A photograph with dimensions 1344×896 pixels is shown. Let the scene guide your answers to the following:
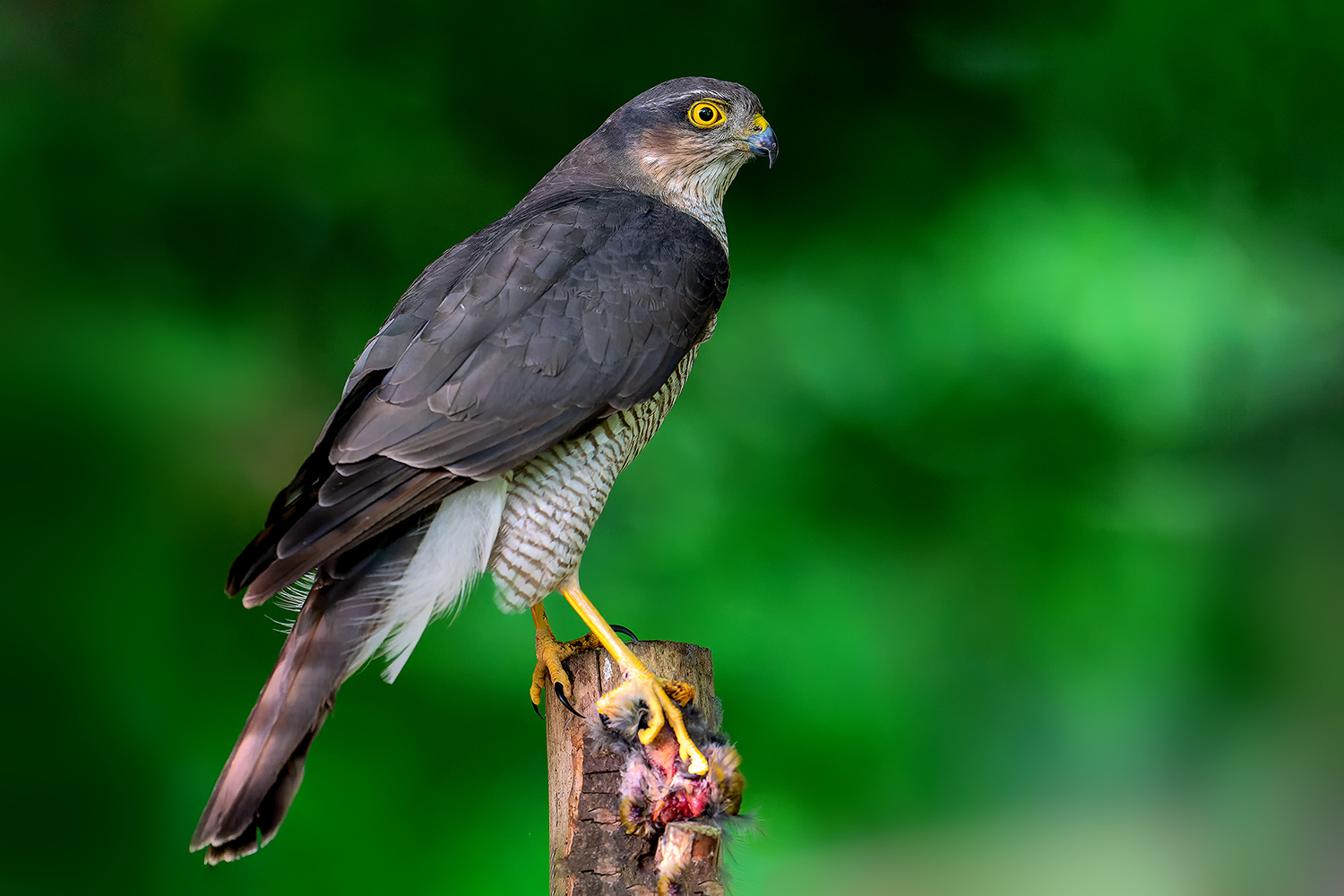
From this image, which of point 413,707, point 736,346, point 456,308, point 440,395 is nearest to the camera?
point 440,395

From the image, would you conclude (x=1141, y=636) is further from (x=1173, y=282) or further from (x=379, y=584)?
(x=379, y=584)

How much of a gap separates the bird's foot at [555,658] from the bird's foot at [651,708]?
0.22 m

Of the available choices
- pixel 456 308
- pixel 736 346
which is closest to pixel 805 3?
pixel 736 346

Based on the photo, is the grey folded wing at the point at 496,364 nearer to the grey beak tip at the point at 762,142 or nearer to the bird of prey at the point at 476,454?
the bird of prey at the point at 476,454

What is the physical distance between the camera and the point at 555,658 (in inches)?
91.5

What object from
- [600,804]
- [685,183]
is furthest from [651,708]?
[685,183]

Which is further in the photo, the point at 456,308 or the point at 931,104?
the point at 931,104

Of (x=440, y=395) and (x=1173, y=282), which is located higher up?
(x=1173, y=282)

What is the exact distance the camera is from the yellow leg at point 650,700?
1998 millimetres

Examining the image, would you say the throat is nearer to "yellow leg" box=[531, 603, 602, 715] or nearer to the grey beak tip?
the grey beak tip

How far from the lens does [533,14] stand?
3.70 m

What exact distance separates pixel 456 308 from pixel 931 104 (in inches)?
87.9

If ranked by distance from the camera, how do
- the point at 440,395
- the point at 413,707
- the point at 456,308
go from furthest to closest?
the point at 413,707, the point at 456,308, the point at 440,395

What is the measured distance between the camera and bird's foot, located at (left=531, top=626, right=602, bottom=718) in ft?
7.49
